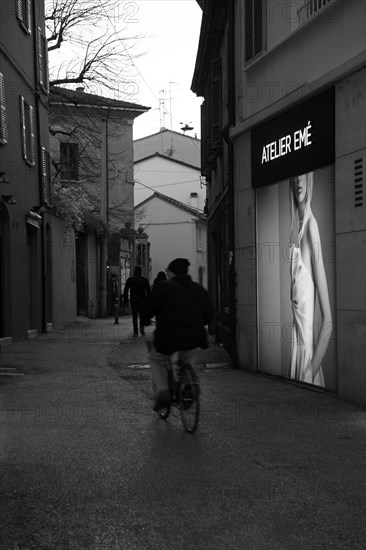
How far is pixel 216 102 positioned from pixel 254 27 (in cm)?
512

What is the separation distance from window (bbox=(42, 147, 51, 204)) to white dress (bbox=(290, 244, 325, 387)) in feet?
39.9

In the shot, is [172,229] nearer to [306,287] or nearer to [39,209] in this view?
[39,209]

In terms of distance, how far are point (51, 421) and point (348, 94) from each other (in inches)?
198

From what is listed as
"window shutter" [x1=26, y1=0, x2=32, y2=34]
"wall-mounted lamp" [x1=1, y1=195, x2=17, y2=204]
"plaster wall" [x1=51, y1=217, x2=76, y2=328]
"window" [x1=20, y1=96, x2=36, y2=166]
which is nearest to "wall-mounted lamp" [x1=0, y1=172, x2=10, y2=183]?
"wall-mounted lamp" [x1=1, y1=195, x2=17, y2=204]

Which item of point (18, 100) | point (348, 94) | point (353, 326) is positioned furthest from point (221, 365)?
point (18, 100)

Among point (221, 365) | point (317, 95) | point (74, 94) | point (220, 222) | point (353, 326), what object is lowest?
point (221, 365)

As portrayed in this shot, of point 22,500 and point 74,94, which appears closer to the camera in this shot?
point 22,500

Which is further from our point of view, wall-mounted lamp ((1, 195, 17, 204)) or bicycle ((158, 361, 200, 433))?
wall-mounted lamp ((1, 195, 17, 204))

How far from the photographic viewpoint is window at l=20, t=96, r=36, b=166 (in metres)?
19.7

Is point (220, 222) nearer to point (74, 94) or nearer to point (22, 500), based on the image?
point (74, 94)

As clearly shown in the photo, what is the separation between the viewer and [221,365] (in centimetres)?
1452

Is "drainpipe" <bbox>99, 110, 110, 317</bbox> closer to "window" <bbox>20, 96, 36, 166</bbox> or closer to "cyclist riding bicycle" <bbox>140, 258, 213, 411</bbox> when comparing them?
"window" <bbox>20, 96, 36, 166</bbox>

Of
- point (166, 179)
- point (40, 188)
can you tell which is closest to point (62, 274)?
point (40, 188)

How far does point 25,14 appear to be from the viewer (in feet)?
67.3
